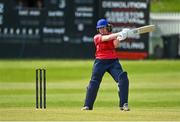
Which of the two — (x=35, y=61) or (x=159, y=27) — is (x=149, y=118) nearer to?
(x=35, y=61)

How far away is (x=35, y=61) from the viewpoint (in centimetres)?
4022

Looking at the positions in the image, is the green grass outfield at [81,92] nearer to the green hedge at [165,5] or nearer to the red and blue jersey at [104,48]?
the red and blue jersey at [104,48]

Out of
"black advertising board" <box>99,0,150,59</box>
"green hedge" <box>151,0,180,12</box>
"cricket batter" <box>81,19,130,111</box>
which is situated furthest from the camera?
"green hedge" <box>151,0,180,12</box>

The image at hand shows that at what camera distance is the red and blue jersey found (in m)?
17.9

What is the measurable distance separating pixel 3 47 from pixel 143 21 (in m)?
6.71

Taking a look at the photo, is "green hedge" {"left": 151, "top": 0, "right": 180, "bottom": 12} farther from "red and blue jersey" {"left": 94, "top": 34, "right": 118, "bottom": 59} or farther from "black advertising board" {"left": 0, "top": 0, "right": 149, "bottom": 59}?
"red and blue jersey" {"left": 94, "top": 34, "right": 118, "bottom": 59}

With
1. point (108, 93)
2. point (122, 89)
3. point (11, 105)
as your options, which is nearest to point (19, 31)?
point (108, 93)

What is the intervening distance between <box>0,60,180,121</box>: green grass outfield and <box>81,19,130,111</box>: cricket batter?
14.4 inches

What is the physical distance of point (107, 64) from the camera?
18078 millimetres

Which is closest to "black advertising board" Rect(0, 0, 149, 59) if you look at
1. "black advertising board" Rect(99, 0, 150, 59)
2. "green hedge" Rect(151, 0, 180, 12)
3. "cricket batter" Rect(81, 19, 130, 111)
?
"black advertising board" Rect(99, 0, 150, 59)

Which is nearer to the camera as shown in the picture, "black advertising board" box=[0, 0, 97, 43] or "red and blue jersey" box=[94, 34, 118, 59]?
"red and blue jersey" box=[94, 34, 118, 59]

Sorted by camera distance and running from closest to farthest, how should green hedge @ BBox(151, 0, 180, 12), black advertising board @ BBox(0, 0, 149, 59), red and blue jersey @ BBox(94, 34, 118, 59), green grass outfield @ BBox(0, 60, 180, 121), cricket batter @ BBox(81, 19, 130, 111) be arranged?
green grass outfield @ BBox(0, 60, 180, 121), cricket batter @ BBox(81, 19, 130, 111), red and blue jersey @ BBox(94, 34, 118, 59), black advertising board @ BBox(0, 0, 149, 59), green hedge @ BBox(151, 0, 180, 12)

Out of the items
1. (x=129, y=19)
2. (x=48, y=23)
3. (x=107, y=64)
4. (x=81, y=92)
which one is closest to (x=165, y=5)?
(x=129, y=19)

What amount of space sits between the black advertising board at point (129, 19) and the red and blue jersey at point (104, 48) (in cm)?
2356
